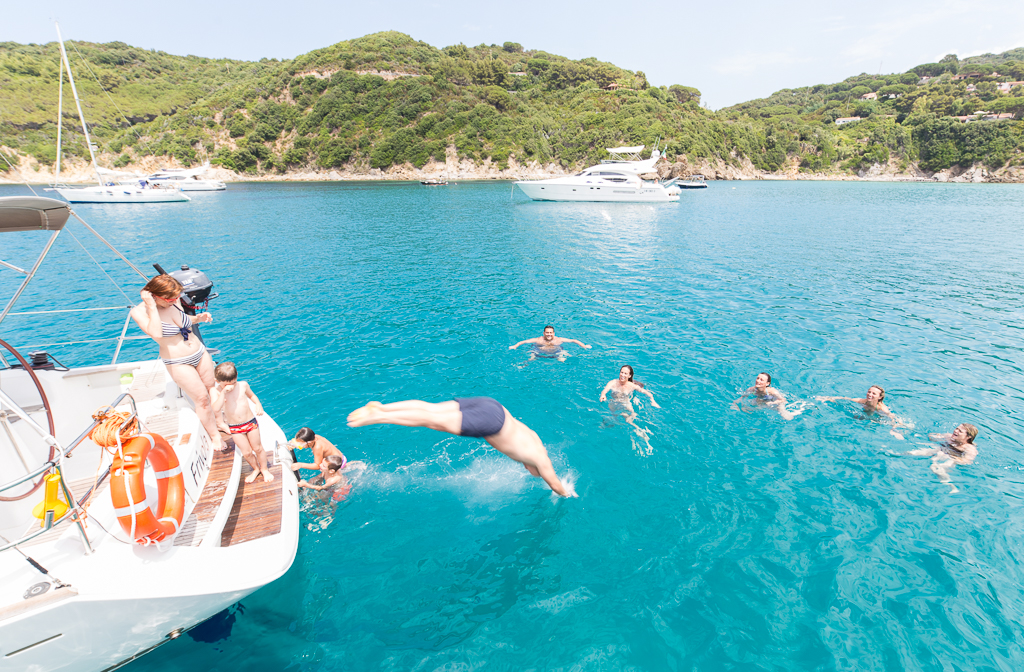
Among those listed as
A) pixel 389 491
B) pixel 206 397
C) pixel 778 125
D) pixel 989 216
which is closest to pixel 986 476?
pixel 389 491

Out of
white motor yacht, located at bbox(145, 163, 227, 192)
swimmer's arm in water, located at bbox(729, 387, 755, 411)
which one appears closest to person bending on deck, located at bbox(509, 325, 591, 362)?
swimmer's arm in water, located at bbox(729, 387, 755, 411)

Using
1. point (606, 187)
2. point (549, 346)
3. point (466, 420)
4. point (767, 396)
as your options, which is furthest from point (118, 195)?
point (767, 396)

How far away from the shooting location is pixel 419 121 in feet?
355

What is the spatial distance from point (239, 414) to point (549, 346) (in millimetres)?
8340

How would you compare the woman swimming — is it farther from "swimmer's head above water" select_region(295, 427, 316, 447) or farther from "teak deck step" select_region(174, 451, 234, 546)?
"teak deck step" select_region(174, 451, 234, 546)

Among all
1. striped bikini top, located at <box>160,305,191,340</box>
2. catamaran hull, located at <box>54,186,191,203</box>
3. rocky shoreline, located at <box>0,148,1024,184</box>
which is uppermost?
rocky shoreline, located at <box>0,148,1024,184</box>

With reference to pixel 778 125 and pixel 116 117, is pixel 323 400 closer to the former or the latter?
pixel 116 117

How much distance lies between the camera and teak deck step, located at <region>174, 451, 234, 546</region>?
4.58 m

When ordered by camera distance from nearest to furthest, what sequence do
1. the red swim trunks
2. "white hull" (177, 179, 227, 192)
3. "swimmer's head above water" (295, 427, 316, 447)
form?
the red swim trunks → "swimmer's head above water" (295, 427, 316, 447) → "white hull" (177, 179, 227, 192)

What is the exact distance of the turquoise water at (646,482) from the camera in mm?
5211

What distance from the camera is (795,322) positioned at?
14.9 meters

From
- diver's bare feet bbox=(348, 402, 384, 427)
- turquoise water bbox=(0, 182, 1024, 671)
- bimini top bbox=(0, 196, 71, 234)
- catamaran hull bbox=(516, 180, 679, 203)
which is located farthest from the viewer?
catamaran hull bbox=(516, 180, 679, 203)

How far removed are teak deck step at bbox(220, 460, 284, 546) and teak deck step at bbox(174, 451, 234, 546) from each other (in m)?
0.23

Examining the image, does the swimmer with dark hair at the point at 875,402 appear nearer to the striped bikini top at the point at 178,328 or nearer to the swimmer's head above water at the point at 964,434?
the swimmer's head above water at the point at 964,434
